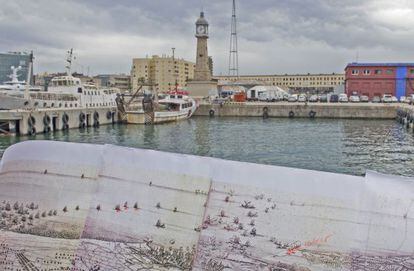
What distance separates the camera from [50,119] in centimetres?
4031

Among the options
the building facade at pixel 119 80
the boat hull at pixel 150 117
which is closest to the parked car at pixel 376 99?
the boat hull at pixel 150 117

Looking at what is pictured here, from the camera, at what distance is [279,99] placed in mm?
82125

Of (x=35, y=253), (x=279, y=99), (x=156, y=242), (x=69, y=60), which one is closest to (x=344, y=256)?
(x=156, y=242)

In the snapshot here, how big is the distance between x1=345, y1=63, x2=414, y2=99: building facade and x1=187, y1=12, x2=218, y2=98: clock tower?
27.5 meters

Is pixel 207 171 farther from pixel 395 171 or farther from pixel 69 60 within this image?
pixel 69 60

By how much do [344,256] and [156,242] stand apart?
4.60 feet

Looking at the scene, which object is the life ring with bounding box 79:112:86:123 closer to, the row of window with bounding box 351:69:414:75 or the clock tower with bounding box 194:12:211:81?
the clock tower with bounding box 194:12:211:81

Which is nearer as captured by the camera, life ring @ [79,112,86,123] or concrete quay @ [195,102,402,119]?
life ring @ [79,112,86,123]

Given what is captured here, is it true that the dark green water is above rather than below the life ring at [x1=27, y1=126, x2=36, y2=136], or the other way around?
below

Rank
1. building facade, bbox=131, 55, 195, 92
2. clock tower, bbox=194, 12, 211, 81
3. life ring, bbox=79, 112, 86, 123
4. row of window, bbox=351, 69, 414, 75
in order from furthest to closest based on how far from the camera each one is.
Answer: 1. building facade, bbox=131, 55, 195, 92
2. clock tower, bbox=194, 12, 211, 81
3. row of window, bbox=351, 69, 414, 75
4. life ring, bbox=79, 112, 86, 123

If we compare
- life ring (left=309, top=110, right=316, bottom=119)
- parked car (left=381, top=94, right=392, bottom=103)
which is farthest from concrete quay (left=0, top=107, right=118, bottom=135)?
parked car (left=381, top=94, right=392, bottom=103)

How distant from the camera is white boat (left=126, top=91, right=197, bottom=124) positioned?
→ 49.4m

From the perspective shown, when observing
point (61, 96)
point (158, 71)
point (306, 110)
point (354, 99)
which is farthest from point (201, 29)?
point (158, 71)

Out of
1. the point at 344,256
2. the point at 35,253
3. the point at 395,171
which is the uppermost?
the point at 344,256
